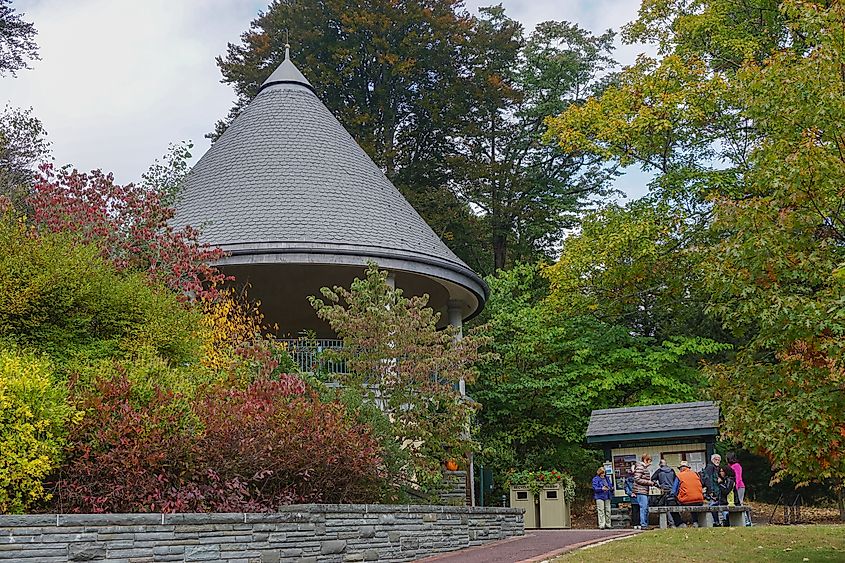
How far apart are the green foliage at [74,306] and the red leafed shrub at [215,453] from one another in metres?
1.03

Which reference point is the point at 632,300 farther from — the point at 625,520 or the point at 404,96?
the point at 404,96

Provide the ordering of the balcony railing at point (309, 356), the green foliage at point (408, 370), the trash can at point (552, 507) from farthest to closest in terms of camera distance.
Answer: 1. the trash can at point (552, 507)
2. the balcony railing at point (309, 356)
3. the green foliage at point (408, 370)

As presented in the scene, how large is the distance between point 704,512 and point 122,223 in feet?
32.4

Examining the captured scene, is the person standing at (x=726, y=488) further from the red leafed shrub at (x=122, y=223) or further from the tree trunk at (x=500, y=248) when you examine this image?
the tree trunk at (x=500, y=248)

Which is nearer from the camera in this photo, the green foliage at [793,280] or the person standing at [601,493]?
the green foliage at [793,280]

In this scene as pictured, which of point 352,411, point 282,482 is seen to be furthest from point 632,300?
point 282,482

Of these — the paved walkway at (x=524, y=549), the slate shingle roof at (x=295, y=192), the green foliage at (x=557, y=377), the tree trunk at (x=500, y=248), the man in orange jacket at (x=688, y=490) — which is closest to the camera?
the paved walkway at (x=524, y=549)

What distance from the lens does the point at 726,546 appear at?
10.7 m

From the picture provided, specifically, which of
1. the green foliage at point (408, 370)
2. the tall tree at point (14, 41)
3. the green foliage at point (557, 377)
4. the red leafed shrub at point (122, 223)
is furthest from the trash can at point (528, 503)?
the tall tree at point (14, 41)

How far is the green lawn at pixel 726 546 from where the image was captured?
32.2ft

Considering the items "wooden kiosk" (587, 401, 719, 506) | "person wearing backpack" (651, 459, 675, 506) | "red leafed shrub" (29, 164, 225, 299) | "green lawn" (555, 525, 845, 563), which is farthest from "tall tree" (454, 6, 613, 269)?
"green lawn" (555, 525, 845, 563)

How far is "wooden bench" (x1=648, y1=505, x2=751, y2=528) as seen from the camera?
14.3m

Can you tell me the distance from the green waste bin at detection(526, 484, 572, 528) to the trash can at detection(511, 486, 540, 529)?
0.12 m

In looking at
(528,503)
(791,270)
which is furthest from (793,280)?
(528,503)
